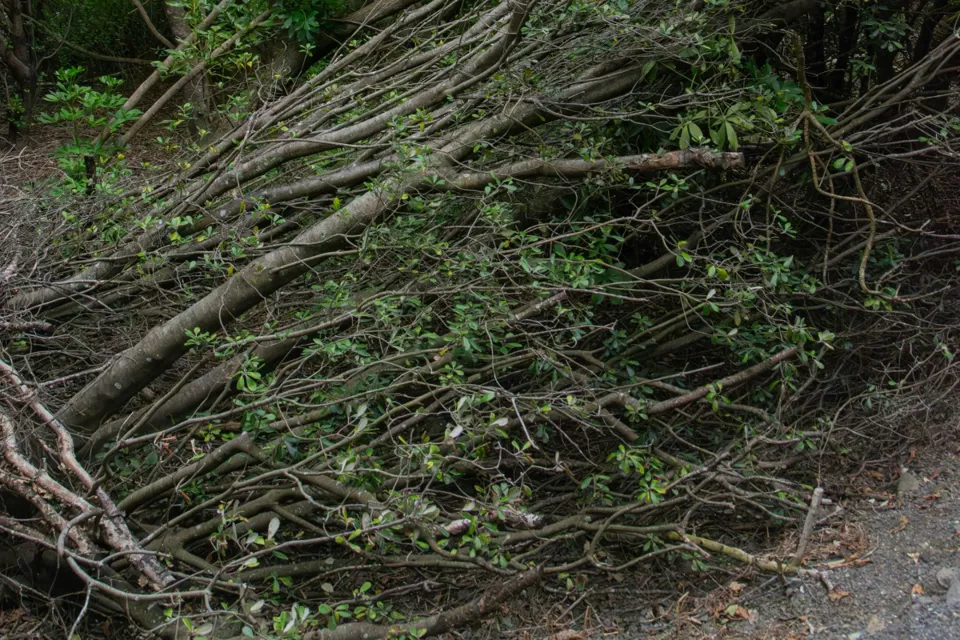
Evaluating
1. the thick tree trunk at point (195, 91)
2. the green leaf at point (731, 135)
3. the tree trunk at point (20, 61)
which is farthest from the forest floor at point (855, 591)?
the tree trunk at point (20, 61)

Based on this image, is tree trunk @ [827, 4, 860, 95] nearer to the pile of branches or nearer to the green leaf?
the pile of branches

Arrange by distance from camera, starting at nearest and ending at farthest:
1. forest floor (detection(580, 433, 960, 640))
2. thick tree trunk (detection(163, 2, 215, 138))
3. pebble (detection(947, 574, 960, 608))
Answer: pebble (detection(947, 574, 960, 608)) < forest floor (detection(580, 433, 960, 640)) < thick tree trunk (detection(163, 2, 215, 138))

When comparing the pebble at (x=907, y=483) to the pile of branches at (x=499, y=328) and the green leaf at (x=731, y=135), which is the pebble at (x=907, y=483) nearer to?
the pile of branches at (x=499, y=328)

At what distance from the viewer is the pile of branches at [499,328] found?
3621mm

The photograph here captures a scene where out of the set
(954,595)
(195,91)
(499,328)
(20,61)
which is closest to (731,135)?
(499,328)

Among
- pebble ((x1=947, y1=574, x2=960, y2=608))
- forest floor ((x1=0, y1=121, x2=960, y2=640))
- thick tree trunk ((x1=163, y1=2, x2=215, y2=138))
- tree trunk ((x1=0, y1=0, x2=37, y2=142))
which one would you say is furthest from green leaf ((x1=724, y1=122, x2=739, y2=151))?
tree trunk ((x1=0, y1=0, x2=37, y2=142))

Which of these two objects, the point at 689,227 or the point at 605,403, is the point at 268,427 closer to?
the point at 605,403

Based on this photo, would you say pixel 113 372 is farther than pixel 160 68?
No

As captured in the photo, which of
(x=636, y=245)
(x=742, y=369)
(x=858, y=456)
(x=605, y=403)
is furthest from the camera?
(x=636, y=245)

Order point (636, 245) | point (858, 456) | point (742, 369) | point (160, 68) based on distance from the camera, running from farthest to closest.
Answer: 1. point (160, 68)
2. point (636, 245)
3. point (742, 369)
4. point (858, 456)

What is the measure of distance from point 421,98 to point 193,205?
5.04 ft

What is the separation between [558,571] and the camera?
3.65 metres

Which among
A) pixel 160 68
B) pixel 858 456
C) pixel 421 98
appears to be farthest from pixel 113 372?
pixel 858 456

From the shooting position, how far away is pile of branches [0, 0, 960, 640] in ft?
11.9
